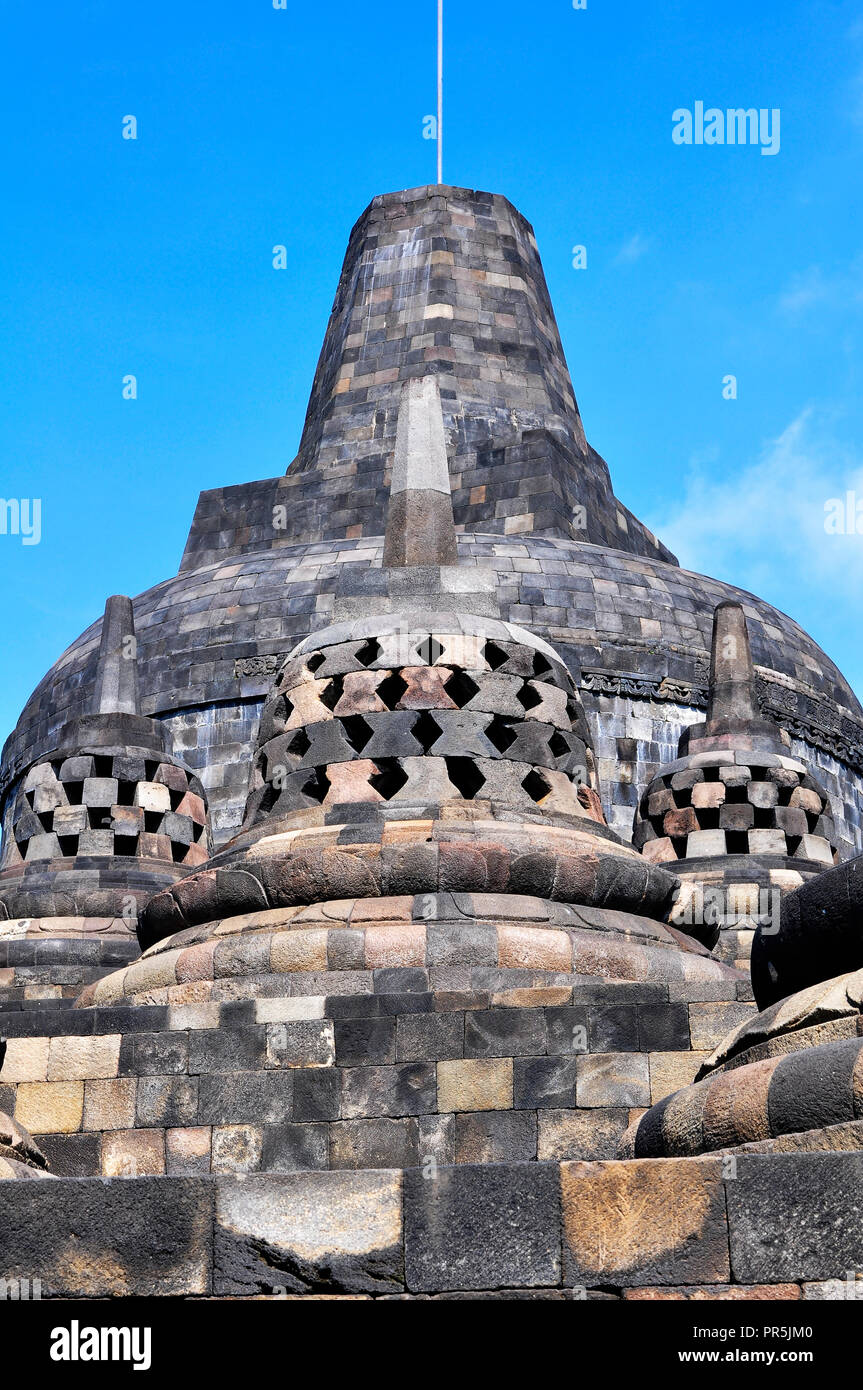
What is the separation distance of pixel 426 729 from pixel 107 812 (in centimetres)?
741

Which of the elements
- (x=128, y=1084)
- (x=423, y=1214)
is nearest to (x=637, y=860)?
(x=128, y=1084)

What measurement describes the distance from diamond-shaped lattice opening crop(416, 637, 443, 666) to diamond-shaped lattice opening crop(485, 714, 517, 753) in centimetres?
68

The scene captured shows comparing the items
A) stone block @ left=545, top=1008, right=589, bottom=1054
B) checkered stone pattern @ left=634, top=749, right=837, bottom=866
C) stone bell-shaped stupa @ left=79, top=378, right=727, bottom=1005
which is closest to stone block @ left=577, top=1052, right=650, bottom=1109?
stone block @ left=545, top=1008, right=589, bottom=1054

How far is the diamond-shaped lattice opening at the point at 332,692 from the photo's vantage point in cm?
1469

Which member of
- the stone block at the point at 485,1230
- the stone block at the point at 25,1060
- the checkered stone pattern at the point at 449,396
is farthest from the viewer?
the checkered stone pattern at the point at 449,396

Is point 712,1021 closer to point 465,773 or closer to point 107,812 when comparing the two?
point 465,773

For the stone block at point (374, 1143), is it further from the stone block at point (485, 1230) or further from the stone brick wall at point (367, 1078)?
the stone block at point (485, 1230)

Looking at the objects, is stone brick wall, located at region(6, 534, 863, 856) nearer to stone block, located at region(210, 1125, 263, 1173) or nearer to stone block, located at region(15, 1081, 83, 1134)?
stone block, located at region(15, 1081, 83, 1134)

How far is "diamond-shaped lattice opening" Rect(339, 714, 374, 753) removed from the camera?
564 inches

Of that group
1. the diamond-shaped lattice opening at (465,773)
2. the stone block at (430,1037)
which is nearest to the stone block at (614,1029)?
the stone block at (430,1037)

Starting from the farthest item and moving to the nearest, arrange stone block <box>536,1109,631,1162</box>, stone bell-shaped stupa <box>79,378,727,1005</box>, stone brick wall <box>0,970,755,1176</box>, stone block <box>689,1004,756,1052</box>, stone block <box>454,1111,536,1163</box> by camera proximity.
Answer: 1. stone bell-shaped stupa <box>79,378,727,1005</box>
2. stone block <box>689,1004,756,1052</box>
3. stone brick wall <box>0,970,755,1176</box>
4. stone block <box>454,1111,536,1163</box>
5. stone block <box>536,1109,631,1162</box>

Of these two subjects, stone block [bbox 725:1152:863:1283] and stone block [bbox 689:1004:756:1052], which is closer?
stone block [bbox 725:1152:863:1283]

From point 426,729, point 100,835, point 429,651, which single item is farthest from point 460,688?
point 100,835
